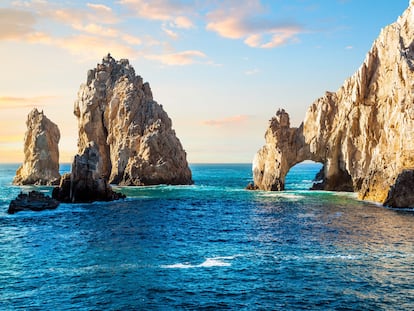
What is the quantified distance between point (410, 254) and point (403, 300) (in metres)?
14.0

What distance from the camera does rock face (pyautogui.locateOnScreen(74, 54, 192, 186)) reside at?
13600 centimetres

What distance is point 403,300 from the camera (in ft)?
104

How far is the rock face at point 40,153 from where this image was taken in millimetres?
144250

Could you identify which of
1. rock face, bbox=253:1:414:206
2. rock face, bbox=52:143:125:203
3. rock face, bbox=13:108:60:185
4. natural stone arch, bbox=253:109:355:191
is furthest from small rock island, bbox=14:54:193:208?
rock face, bbox=52:143:125:203

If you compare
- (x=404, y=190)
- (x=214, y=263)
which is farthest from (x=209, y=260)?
(x=404, y=190)

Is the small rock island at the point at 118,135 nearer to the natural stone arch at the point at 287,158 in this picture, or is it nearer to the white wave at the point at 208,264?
the natural stone arch at the point at 287,158

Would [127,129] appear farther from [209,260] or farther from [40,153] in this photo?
[209,260]

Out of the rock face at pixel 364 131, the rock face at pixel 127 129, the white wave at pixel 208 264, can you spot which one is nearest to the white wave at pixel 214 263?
the white wave at pixel 208 264

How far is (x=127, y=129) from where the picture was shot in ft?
479

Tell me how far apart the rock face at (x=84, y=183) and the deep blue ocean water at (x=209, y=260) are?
45.0ft

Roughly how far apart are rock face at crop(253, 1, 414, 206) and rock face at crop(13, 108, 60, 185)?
221ft

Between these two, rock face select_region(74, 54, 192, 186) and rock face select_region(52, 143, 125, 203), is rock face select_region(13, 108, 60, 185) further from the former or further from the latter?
rock face select_region(52, 143, 125, 203)

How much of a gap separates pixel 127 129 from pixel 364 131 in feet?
247

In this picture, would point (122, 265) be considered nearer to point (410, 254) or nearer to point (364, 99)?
point (410, 254)
